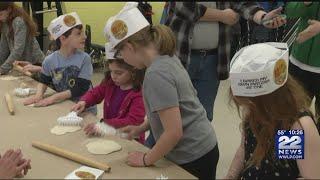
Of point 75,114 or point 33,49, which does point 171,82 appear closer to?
point 75,114

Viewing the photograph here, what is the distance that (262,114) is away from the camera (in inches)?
54.1

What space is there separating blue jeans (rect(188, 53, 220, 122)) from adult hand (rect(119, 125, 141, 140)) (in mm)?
563

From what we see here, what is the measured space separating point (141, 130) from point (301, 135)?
0.72m

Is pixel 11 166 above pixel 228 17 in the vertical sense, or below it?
below

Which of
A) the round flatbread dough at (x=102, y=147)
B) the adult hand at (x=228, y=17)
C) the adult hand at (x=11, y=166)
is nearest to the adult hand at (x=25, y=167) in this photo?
the adult hand at (x=11, y=166)

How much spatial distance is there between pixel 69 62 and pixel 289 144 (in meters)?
1.44

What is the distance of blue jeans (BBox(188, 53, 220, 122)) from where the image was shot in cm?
218

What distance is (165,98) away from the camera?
1.42 m

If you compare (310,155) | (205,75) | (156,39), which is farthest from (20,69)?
(310,155)

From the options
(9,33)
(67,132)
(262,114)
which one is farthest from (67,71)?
(262,114)

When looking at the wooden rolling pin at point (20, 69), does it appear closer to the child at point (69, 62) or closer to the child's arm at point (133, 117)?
the child at point (69, 62)

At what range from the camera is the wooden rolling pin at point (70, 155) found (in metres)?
1.39

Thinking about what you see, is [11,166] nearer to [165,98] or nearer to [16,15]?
[165,98]

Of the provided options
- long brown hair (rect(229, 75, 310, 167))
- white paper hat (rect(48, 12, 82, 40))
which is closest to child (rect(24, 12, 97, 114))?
white paper hat (rect(48, 12, 82, 40))
